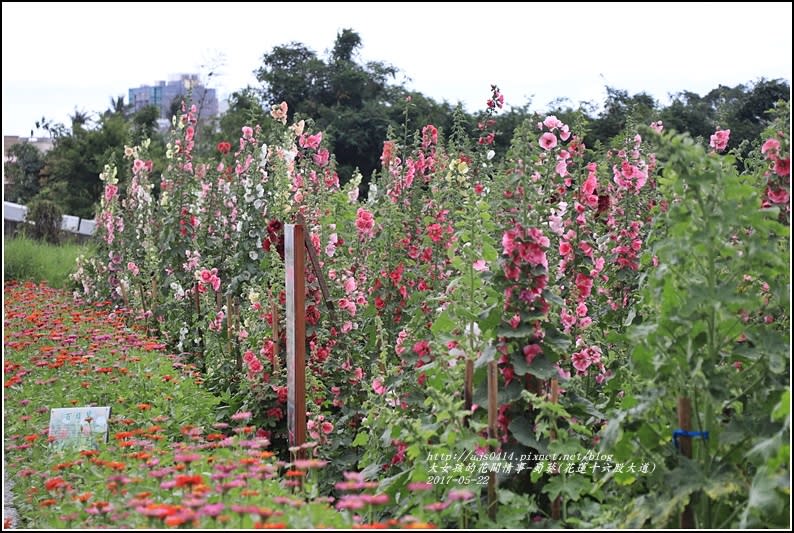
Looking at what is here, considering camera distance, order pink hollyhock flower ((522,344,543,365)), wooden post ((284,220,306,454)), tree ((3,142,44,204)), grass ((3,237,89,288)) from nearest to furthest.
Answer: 1. pink hollyhock flower ((522,344,543,365))
2. wooden post ((284,220,306,454))
3. grass ((3,237,89,288))
4. tree ((3,142,44,204))

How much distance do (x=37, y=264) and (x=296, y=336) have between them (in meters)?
10.1

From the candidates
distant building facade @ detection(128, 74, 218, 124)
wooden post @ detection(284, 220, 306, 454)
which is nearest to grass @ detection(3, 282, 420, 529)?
wooden post @ detection(284, 220, 306, 454)

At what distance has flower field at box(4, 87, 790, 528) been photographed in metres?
2.92

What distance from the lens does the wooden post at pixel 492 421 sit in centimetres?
332

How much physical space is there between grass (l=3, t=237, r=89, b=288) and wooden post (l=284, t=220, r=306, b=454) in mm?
8890

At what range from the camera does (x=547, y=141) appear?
15.0 feet

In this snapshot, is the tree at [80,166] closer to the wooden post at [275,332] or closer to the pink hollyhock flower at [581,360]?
the wooden post at [275,332]


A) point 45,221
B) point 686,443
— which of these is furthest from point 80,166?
point 686,443

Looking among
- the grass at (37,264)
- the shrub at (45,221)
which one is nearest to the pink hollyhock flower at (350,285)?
the grass at (37,264)

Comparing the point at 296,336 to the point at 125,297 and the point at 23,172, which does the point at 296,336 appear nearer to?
the point at 125,297

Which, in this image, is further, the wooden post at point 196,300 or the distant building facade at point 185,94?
the distant building facade at point 185,94

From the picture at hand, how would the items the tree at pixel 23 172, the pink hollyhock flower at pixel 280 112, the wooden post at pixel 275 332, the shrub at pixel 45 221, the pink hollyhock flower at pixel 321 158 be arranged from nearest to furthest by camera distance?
the wooden post at pixel 275 332
the pink hollyhock flower at pixel 321 158
the pink hollyhock flower at pixel 280 112
the shrub at pixel 45 221
the tree at pixel 23 172

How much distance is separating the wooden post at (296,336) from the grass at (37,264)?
29.2ft

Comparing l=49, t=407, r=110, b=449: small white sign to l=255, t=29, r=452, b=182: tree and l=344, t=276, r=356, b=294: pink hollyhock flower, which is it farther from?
l=255, t=29, r=452, b=182: tree
